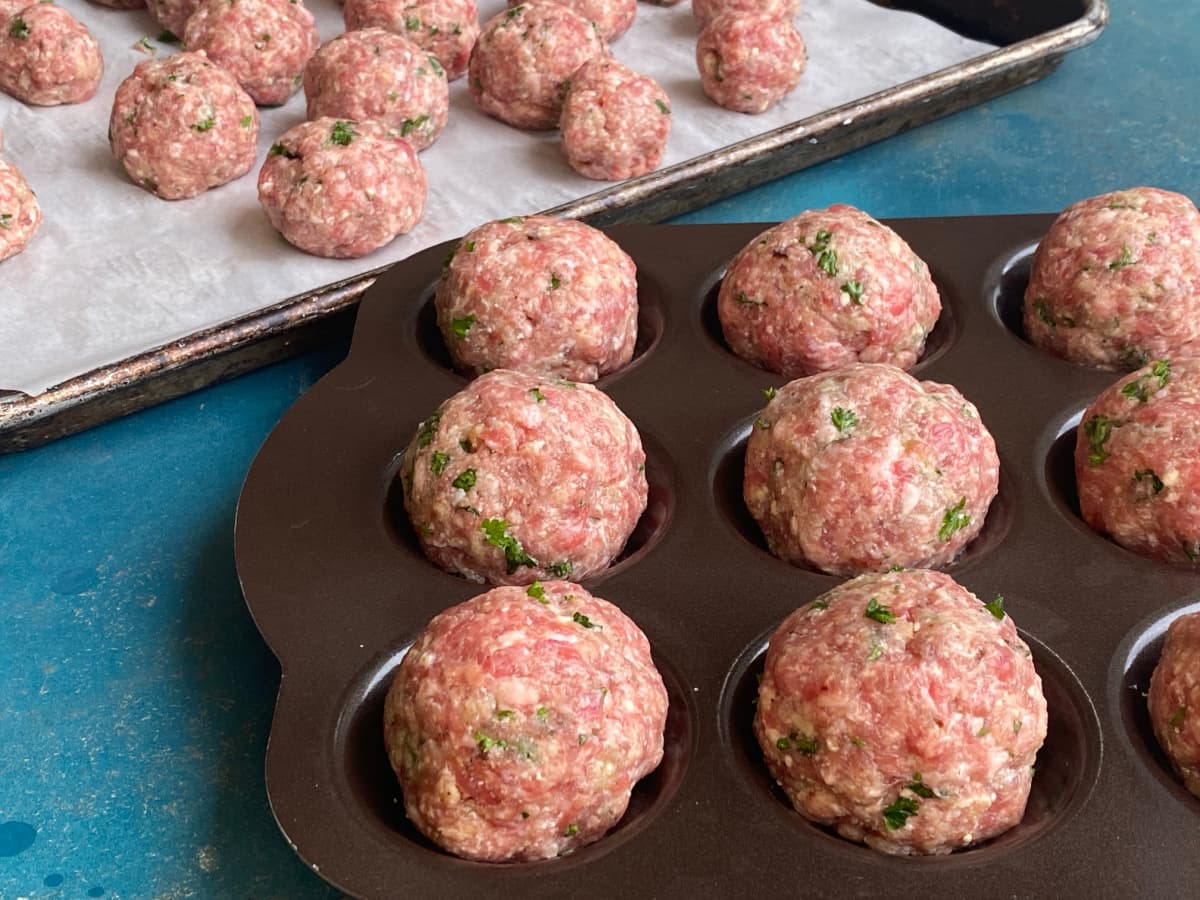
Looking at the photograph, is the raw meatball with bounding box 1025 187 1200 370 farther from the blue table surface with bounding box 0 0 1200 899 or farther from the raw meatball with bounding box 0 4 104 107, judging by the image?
the raw meatball with bounding box 0 4 104 107

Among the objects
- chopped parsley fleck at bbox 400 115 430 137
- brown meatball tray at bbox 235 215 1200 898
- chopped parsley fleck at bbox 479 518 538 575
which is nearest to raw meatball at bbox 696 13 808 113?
chopped parsley fleck at bbox 400 115 430 137

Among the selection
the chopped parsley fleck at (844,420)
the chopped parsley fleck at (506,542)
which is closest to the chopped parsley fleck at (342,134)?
the chopped parsley fleck at (506,542)

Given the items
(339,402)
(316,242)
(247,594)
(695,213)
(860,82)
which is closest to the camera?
(247,594)

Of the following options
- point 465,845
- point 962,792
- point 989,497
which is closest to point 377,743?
point 465,845

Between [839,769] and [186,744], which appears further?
[186,744]

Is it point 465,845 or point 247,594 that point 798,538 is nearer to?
point 465,845

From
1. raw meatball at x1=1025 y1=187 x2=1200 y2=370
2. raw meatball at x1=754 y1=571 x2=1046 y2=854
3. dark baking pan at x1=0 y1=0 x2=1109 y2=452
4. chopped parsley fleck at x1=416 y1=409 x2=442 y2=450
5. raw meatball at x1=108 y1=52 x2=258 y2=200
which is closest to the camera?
raw meatball at x1=754 y1=571 x2=1046 y2=854
